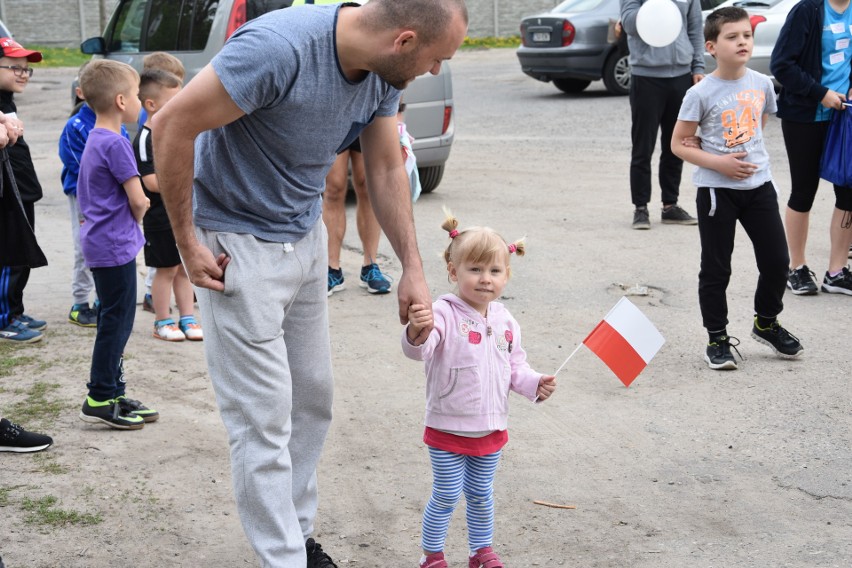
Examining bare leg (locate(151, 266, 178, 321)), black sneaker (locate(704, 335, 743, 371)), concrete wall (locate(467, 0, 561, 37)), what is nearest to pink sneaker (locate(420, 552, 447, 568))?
black sneaker (locate(704, 335, 743, 371))

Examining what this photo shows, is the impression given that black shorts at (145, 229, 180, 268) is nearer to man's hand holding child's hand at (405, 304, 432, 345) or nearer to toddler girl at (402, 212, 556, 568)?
toddler girl at (402, 212, 556, 568)

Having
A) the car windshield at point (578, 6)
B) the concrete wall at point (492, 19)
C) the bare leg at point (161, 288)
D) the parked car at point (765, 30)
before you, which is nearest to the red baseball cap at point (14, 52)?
the bare leg at point (161, 288)

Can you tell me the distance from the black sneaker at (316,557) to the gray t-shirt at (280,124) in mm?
1071

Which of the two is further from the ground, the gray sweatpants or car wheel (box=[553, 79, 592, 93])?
the gray sweatpants

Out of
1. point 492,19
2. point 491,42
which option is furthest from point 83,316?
point 492,19

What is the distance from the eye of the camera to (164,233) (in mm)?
6102

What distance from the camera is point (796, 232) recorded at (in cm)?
687

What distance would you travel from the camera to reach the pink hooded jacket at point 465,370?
11.4 feet

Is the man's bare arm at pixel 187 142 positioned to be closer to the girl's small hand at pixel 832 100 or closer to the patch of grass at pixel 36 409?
the patch of grass at pixel 36 409

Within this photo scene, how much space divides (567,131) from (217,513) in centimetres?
1065

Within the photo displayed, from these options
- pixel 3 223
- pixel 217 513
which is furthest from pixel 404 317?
pixel 3 223

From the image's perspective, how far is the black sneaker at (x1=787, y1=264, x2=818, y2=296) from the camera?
22.3 ft

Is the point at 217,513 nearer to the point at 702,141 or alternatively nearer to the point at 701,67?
the point at 702,141

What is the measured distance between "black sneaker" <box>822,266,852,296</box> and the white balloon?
253 centimetres
